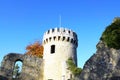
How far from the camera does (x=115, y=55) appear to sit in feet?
70.1

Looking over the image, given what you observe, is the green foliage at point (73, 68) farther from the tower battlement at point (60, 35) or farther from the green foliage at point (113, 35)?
the green foliage at point (113, 35)

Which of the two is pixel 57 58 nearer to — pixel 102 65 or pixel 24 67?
pixel 24 67

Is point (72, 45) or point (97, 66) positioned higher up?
point (72, 45)

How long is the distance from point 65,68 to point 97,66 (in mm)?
7634

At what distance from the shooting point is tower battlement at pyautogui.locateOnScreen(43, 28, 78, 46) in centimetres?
3030

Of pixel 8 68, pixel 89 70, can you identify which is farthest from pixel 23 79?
pixel 89 70

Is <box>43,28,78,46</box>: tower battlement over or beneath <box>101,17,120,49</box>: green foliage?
over

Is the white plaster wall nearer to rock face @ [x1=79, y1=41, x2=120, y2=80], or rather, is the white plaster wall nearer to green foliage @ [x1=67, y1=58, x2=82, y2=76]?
green foliage @ [x1=67, y1=58, x2=82, y2=76]

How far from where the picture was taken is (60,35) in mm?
30312

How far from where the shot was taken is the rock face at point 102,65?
20234 mm

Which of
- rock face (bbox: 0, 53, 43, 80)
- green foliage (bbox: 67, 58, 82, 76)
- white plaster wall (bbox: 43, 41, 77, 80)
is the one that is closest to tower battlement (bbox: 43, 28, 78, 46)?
white plaster wall (bbox: 43, 41, 77, 80)

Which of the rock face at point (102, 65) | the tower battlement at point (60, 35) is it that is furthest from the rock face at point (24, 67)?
the rock face at point (102, 65)

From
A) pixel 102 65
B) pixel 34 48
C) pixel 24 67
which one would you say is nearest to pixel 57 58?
pixel 24 67

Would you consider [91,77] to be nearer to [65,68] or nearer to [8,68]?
[65,68]
